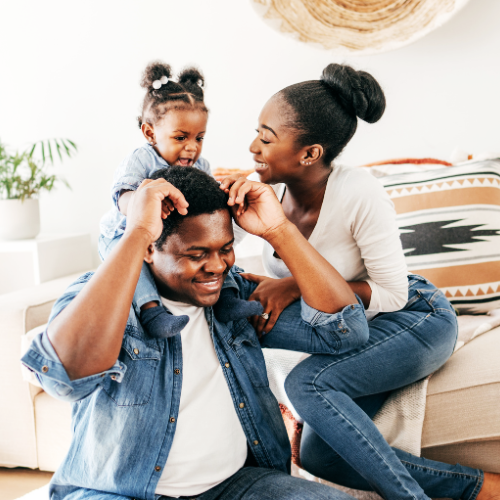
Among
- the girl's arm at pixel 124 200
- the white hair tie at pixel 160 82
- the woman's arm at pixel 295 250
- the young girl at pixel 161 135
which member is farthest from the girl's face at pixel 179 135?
the woman's arm at pixel 295 250

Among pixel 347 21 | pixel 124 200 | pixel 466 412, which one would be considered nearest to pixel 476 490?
pixel 466 412

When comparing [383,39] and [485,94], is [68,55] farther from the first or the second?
[485,94]

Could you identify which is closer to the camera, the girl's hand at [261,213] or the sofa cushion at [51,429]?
the girl's hand at [261,213]

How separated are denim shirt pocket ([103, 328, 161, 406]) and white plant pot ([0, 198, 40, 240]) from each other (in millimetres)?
1619

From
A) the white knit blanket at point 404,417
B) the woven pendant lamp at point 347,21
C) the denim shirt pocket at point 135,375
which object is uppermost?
the woven pendant lamp at point 347,21

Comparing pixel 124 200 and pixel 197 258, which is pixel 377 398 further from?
pixel 124 200

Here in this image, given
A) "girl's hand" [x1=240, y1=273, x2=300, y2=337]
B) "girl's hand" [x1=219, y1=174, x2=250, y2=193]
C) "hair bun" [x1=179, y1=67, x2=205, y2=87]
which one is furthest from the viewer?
"hair bun" [x1=179, y1=67, x2=205, y2=87]

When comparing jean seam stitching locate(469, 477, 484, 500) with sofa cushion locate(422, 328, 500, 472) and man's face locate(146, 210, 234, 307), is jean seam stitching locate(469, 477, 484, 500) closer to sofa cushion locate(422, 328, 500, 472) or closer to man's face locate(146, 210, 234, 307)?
sofa cushion locate(422, 328, 500, 472)

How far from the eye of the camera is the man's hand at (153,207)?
87 cm

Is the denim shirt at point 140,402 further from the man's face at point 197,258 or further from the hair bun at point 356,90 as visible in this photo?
the hair bun at point 356,90

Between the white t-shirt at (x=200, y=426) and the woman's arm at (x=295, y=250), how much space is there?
0.22 metres

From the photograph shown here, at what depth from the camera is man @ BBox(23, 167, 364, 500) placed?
806 millimetres

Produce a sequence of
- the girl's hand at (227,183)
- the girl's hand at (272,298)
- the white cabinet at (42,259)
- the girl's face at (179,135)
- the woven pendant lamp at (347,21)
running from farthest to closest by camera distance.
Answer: the white cabinet at (42,259)
the woven pendant lamp at (347,21)
the girl's face at (179,135)
the girl's hand at (272,298)
the girl's hand at (227,183)

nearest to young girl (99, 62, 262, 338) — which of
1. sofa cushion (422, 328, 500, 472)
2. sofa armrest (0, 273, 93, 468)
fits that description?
sofa armrest (0, 273, 93, 468)
